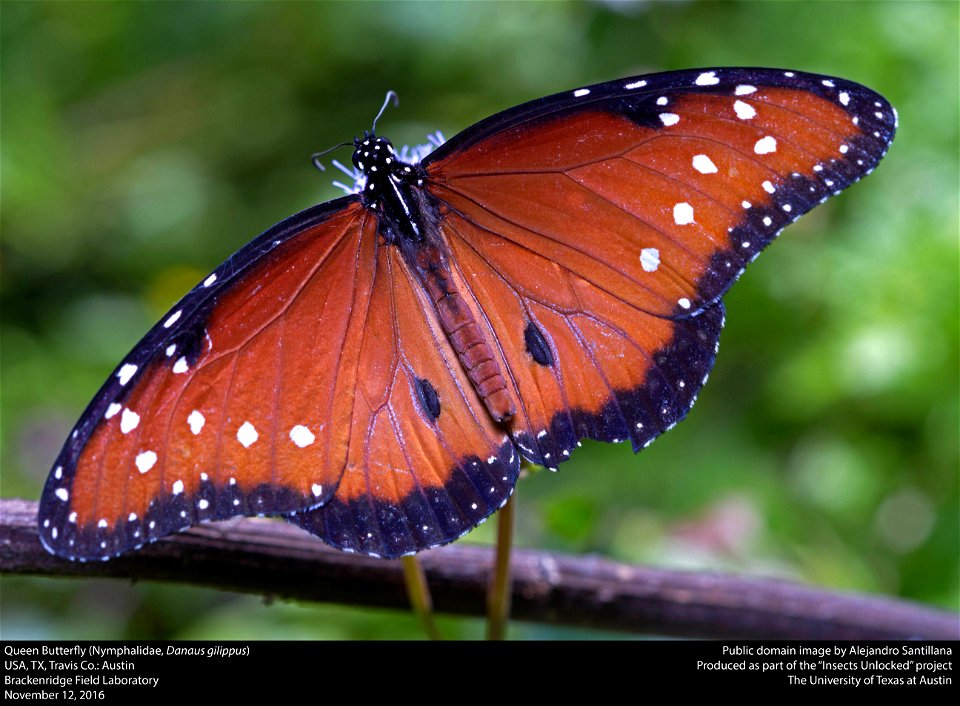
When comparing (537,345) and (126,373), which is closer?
(126,373)

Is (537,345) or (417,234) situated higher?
(417,234)

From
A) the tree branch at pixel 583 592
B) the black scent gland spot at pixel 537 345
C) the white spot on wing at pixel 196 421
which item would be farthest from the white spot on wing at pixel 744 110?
the white spot on wing at pixel 196 421

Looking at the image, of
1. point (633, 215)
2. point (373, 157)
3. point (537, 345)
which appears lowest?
point (537, 345)

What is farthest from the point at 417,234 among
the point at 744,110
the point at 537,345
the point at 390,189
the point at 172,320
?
the point at 744,110

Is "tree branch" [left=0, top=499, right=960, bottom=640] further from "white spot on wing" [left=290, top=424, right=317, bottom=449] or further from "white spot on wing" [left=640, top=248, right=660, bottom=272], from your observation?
"white spot on wing" [left=640, top=248, right=660, bottom=272]

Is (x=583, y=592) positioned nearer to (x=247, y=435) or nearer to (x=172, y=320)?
(x=247, y=435)

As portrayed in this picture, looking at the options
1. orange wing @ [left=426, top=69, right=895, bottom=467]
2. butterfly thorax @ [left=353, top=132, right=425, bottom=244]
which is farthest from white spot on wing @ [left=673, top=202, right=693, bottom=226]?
butterfly thorax @ [left=353, top=132, right=425, bottom=244]

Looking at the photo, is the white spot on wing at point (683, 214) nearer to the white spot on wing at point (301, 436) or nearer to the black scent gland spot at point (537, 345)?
the black scent gland spot at point (537, 345)

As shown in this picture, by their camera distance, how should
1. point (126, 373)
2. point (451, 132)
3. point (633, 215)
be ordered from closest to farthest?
1. point (126, 373)
2. point (633, 215)
3. point (451, 132)
